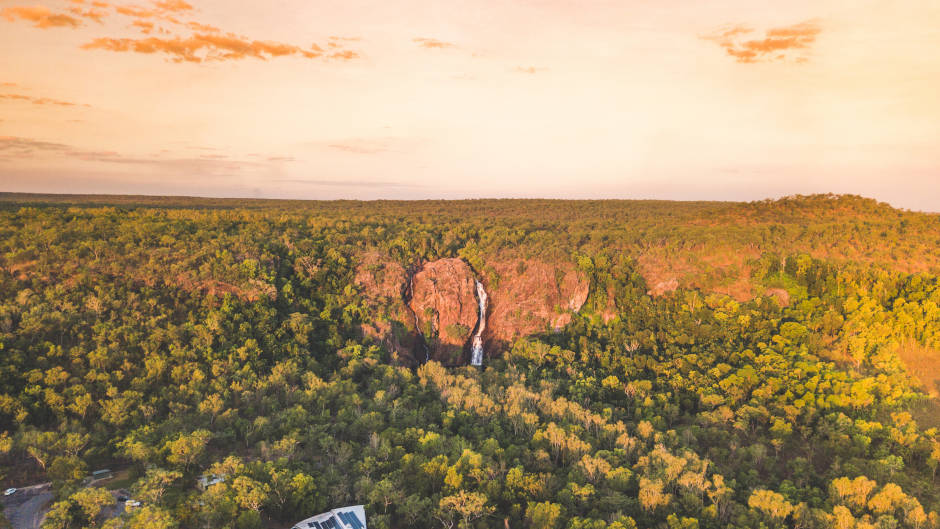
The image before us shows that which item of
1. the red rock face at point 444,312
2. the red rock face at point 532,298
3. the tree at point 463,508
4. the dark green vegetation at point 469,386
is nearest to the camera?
the tree at point 463,508

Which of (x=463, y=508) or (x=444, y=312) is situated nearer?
(x=463, y=508)

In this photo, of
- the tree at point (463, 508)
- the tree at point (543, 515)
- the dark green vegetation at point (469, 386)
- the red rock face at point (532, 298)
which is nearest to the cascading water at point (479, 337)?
the red rock face at point (532, 298)

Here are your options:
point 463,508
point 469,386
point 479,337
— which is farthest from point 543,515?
point 479,337

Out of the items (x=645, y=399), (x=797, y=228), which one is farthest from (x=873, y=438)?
(x=797, y=228)

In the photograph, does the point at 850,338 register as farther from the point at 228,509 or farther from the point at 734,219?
the point at 228,509

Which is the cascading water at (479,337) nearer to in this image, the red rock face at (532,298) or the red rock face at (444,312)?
the red rock face at (532,298)

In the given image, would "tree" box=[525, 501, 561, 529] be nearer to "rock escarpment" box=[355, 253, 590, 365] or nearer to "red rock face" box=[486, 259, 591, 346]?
"rock escarpment" box=[355, 253, 590, 365]

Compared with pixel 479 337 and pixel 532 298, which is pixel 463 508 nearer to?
pixel 479 337
